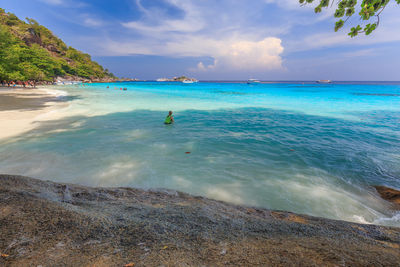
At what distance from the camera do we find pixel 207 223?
3.02m

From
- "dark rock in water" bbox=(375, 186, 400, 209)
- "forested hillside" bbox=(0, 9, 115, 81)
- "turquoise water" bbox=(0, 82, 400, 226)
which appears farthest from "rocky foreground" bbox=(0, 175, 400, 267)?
"forested hillside" bbox=(0, 9, 115, 81)

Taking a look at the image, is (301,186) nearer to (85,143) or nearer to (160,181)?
(160,181)

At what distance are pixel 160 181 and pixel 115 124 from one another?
30.9 feet

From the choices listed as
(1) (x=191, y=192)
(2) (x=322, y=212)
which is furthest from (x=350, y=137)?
(1) (x=191, y=192)

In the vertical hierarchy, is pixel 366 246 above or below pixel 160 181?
above

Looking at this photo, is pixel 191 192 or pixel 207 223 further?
pixel 191 192

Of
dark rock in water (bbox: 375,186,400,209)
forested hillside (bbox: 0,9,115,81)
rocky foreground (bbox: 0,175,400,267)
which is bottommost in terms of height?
dark rock in water (bbox: 375,186,400,209)

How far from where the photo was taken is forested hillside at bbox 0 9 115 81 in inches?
1503

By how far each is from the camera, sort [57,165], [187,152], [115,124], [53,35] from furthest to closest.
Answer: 1. [53,35]
2. [115,124]
3. [187,152]
4. [57,165]

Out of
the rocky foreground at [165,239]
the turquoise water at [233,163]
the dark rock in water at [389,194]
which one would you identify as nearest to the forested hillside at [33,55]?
the turquoise water at [233,163]

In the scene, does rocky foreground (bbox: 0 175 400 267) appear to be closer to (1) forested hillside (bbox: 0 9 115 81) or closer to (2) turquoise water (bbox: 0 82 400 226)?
(2) turquoise water (bbox: 0 82 400 226)

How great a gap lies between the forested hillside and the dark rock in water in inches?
2182

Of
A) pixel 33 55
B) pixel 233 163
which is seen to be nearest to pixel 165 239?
pixel 233 163

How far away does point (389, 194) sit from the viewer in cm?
562
